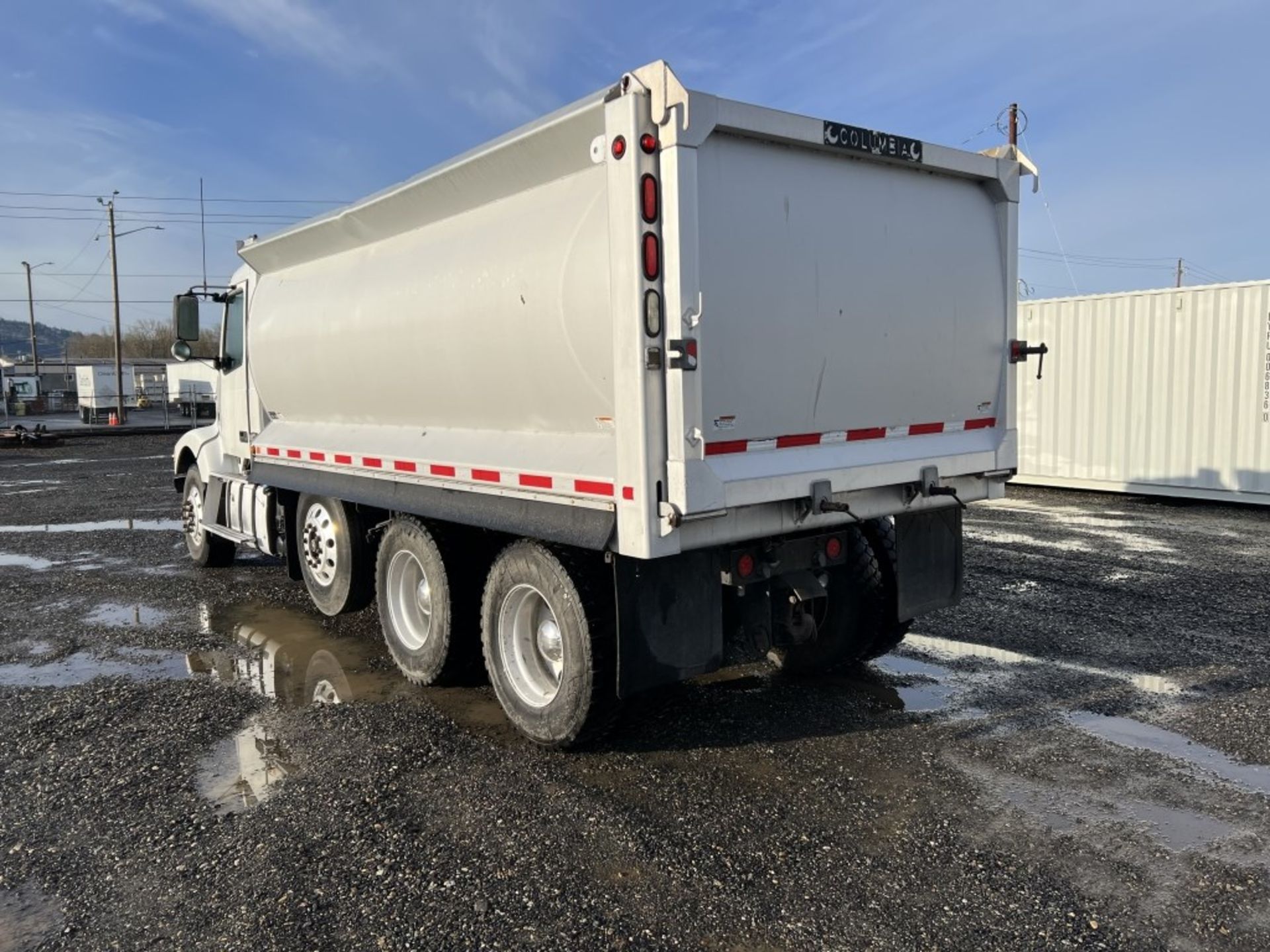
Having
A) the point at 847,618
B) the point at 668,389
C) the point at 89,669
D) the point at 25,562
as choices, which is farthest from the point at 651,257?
the point at 25,562

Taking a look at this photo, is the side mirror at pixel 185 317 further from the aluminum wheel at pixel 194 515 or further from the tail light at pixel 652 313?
the tail light at pixel 652 313

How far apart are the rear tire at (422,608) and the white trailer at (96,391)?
43.1 m

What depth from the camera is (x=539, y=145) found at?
4.38 metres

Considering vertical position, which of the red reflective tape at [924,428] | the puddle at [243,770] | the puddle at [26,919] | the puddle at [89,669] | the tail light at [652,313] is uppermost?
the tail light at [652,313]

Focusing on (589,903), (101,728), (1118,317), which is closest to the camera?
(589,903)

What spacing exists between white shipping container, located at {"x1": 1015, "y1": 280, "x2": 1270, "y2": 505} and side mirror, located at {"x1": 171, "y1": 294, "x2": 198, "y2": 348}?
12412 millimetres

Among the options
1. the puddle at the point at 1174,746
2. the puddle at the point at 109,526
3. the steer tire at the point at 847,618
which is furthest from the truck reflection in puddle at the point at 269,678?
the puddle at the point at 109,526

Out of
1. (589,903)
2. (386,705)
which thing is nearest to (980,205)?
(589,903)

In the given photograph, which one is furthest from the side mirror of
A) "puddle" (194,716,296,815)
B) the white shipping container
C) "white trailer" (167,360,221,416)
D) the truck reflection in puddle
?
"white trailer" (167,360,221,416)

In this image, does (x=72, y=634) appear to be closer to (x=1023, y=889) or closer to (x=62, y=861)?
(x=62, y=861)

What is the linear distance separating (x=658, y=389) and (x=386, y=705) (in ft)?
9.59

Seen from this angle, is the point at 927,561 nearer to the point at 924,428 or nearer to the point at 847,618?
the point at 847,618

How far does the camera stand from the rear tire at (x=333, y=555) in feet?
22.6

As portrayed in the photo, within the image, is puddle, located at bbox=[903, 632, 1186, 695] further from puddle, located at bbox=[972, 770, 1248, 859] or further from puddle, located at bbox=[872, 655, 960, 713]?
puddle, located at bbox=[972, 770, 1248, 859]
